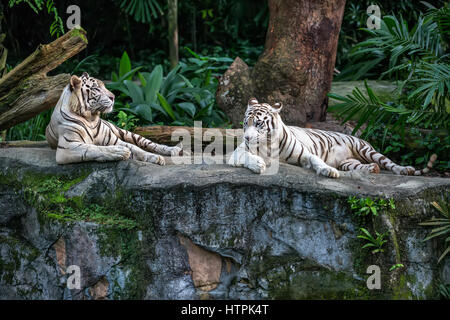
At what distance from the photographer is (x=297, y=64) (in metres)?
6.88

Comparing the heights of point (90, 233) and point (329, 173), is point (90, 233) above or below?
below

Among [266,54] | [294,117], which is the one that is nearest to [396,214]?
[294,117]

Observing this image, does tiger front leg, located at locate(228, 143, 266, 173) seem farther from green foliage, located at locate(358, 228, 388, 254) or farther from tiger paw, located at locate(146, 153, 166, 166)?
green foliage, located at locate(358, 228, 388, 254)

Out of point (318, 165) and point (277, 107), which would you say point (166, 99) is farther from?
point (318, 165)

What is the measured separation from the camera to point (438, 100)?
5500 millimetres

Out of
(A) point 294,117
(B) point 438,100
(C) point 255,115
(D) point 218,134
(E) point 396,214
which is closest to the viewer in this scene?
(E) point 396,214

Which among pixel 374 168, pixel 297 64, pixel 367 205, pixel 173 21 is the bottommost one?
pixel 367 205

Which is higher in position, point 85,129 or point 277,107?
point 277,107

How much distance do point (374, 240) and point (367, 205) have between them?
0.96ft

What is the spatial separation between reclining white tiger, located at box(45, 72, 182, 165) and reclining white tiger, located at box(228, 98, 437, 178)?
94 centimetres

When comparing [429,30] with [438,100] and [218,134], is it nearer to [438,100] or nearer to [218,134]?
[438,100]

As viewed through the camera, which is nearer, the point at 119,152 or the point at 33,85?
the point at 119,152

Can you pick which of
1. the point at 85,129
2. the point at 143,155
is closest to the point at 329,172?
the point at 143,155

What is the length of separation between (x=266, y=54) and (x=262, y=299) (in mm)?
3758
